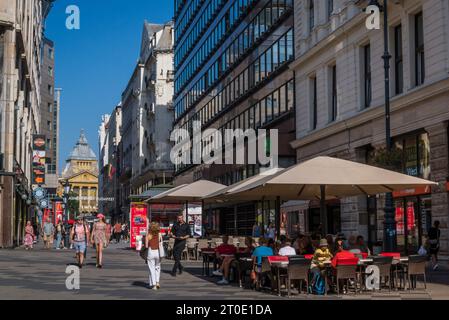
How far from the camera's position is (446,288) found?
16.7m

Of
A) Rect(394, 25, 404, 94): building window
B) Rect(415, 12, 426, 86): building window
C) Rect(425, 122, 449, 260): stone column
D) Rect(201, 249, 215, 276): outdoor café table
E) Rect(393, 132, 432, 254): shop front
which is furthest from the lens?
Rect(394, 25, 404, 94): building window

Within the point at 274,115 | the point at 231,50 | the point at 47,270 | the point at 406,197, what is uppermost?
the point at 231,50

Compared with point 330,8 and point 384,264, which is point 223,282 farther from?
point 330,8

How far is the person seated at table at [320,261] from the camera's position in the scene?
51.9ft

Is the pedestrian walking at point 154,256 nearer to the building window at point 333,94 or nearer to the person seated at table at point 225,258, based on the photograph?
the person seated at table at point 225,258

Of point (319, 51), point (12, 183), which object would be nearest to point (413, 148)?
point (319, 51)

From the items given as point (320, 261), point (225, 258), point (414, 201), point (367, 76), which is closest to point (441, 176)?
point (414, 201)

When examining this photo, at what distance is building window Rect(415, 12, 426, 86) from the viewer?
1037 inches

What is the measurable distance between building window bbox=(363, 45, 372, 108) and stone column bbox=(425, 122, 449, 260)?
245 inches

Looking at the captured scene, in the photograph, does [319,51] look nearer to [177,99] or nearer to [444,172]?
[444,172]

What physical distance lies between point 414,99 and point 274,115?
16631 millimetres

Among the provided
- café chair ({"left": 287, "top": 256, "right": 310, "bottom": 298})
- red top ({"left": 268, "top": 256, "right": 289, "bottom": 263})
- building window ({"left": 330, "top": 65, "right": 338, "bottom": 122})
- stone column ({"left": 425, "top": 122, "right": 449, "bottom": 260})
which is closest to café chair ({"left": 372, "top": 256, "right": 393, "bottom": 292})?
café chair ({"left": 287, "top": 256, "right": 310, "bottom": 298})

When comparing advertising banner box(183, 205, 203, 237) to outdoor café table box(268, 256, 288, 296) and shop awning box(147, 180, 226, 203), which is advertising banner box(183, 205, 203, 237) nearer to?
shop awning box(147, 180, 226, 203)

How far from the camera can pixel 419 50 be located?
26.5m
